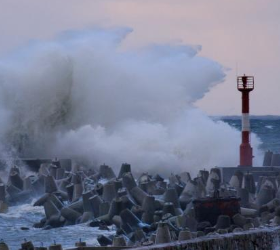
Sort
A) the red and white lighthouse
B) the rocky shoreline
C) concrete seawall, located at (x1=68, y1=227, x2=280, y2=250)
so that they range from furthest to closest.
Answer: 1. the red and white lighthouse
2. the rocky shoreline
3. concrete seawall, located at (x1=68, y1=227, x2=280, y2=250)

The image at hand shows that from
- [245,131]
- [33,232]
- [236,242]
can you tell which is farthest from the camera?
[245,131]

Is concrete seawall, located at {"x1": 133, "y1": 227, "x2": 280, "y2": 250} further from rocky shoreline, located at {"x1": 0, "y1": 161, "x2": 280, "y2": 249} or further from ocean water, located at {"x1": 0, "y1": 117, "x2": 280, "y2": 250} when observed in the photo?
ocean water, located at {"x1": 0, "y1": 117, "x2": 280, "y2": 250}

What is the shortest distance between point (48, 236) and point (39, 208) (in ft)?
7.90

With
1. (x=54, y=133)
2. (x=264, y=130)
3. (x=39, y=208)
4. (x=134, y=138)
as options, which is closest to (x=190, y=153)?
(x=134, y=138)

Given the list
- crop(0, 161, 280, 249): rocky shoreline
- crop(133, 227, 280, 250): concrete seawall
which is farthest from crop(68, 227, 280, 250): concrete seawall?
crop(0, 161, 280, 249): rocky shoreline

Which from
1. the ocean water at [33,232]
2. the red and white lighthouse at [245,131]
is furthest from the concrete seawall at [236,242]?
the red and white lighthouse at [245,131]

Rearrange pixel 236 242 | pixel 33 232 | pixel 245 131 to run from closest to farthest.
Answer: pixel 236 242, pixel 33 232, pixel 245 131

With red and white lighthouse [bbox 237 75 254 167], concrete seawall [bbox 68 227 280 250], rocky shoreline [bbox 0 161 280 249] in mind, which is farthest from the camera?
red and white lighthouse [bbox 237 75 254 167]

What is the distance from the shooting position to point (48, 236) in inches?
484

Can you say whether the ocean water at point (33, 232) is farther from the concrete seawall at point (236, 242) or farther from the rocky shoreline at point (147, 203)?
the concrete seawall at point (236, 242)

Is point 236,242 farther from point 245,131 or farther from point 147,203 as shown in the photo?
point 245,131

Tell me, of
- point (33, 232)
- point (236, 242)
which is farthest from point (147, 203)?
point (236, 242)

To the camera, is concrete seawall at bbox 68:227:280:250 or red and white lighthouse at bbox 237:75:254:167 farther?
red and white lighthouse at bbox 237:75:254:167

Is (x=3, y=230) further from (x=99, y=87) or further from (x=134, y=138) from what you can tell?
(x=99, y=87)
